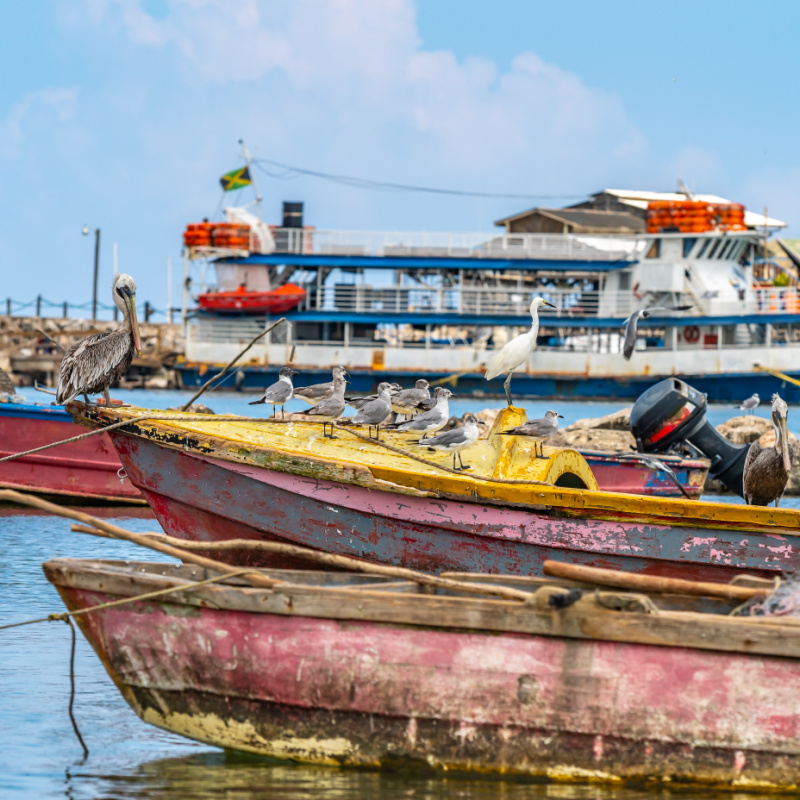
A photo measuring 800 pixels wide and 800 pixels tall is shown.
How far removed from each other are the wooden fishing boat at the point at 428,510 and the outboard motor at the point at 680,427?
4.61 m

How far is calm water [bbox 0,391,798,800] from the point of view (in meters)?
6.07

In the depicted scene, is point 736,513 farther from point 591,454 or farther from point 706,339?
point 706,339

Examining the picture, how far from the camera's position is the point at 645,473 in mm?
16516

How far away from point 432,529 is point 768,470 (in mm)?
3977

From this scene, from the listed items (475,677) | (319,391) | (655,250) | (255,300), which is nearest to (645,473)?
(319,391)

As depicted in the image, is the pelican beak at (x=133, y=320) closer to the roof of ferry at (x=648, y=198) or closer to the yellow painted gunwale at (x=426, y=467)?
the yellow painted gunwale at (x=426, y=467)

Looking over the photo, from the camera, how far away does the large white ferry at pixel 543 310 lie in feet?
156

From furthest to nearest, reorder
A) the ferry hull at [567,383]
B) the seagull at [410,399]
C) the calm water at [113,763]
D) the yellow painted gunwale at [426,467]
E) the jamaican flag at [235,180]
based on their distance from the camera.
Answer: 1. the jamaican flag at [235,180]
2. the ferry hull at [567,383]
3. the seagull at [410,399]
4. the yellow painted gunwale at [426,467]
5. the calm water at [113,763]

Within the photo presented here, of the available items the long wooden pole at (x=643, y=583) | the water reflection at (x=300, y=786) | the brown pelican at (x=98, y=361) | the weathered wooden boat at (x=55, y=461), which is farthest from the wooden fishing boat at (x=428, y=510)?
the weathered wooden boat at (x=55, y=461)

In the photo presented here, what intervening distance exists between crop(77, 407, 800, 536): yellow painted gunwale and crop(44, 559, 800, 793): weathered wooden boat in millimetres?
2837

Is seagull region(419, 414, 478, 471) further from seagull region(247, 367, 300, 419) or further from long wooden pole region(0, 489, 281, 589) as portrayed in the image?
long wooden pole region(0, 489, 281, 589)

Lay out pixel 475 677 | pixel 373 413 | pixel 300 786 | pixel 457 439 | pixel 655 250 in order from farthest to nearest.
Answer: pixel 655 250 → pixel 373 413 → pixel 457 439 → pixel 300 786 → pixel 475 677

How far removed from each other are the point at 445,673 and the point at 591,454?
9871 millimetres

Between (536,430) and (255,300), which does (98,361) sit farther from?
(255,300)
